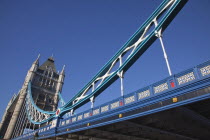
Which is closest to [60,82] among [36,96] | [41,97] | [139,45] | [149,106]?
[41,97]

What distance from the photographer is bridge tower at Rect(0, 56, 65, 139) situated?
134 ft

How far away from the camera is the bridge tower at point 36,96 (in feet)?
134

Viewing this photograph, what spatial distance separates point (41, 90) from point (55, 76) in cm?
773

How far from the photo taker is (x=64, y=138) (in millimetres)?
21203

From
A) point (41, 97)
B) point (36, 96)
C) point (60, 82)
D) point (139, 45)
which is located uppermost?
point (60, 82)

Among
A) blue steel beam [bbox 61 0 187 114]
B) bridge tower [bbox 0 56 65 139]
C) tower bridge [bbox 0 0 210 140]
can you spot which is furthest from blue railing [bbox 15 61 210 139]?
bridge tower [bbox 0 56 65 139]

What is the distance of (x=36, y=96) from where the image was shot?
157ft

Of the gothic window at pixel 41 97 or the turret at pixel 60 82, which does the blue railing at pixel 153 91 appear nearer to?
the gothic window at pixel 41 97

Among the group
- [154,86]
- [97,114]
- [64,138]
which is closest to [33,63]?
[64,138]

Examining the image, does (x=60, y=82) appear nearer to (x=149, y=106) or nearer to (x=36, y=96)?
(x=36, y=96)

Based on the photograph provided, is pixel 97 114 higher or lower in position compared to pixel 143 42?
lower

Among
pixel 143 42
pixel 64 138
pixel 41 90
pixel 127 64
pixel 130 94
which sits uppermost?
pixel 41 90

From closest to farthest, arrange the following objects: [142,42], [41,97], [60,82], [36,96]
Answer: [142,42] → [36,96] → [41,97] → [60,82]

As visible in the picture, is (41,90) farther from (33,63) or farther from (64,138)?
(64,138)
